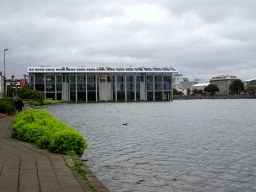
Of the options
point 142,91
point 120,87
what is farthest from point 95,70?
point 142,91

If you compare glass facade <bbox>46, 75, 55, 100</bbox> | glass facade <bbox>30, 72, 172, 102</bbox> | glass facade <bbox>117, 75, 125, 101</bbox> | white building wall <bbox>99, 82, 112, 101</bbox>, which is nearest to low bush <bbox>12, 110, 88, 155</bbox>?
glass facade <bbox>30, 72, 172, 102</bbox>

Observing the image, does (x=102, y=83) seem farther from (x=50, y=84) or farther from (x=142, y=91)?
(x=50, y=84)

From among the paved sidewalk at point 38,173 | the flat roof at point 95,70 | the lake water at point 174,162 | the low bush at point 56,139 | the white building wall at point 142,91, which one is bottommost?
the lake water at point 174,162

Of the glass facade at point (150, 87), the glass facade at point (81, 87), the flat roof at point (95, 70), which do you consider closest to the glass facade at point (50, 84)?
the flat roof at point (95, 70)

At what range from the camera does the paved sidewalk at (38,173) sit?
6646 millimetres

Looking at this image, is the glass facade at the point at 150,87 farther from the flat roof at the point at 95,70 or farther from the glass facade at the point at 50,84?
the glass facade at the point at 50,84

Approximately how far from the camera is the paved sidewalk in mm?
6646

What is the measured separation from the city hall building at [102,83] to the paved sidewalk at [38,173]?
96.6 meters

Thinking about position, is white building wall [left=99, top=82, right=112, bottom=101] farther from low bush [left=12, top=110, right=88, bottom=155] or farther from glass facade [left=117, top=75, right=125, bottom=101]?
low bush [left=12, top=110, right=88, bottom=155]

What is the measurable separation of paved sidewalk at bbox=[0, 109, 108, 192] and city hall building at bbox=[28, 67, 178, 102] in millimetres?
96640

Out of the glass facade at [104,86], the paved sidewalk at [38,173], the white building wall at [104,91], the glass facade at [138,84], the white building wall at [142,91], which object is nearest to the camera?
the paved sidewalk at [38,173]

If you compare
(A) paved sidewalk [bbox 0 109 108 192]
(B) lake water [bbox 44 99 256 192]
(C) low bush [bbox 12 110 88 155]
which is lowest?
(B) lake water [bbox 44 99 256 192]

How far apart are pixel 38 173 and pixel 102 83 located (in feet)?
347

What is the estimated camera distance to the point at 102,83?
113 m
